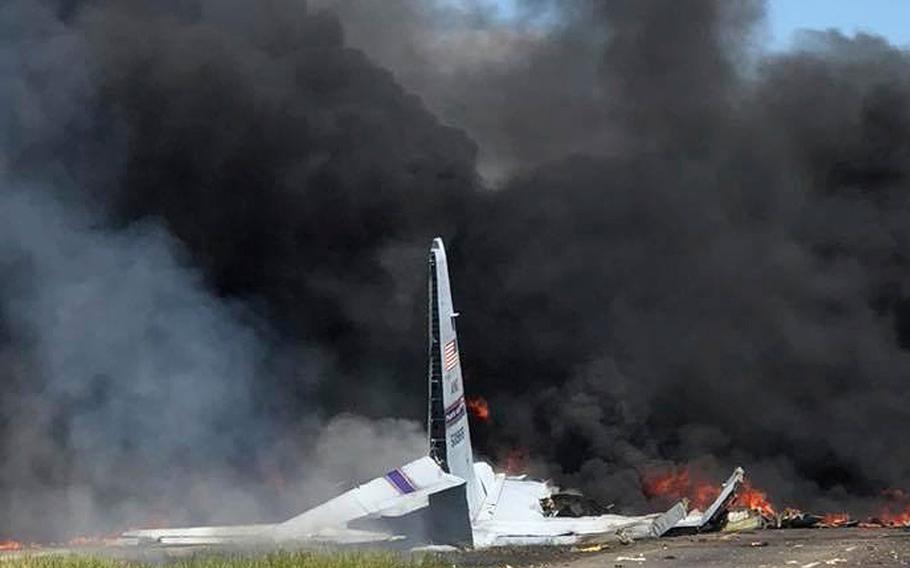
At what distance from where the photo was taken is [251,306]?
4072cm

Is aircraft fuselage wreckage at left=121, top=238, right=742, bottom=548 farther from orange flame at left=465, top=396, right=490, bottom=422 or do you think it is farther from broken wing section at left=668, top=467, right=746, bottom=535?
orange flame at left=465, top=396, right=490, bottom=422

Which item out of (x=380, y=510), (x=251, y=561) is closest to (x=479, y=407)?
(x=380, y=510)

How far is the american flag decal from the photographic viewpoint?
30.4m

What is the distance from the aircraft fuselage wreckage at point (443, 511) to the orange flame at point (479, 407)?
8916mm

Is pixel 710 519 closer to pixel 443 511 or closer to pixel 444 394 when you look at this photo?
pixel 444 394

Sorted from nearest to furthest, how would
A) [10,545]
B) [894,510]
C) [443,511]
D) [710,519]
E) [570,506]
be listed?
[443,511] → [10,545] → [710,519] → [570,506] → [894,510]

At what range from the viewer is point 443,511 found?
2681 centimetres

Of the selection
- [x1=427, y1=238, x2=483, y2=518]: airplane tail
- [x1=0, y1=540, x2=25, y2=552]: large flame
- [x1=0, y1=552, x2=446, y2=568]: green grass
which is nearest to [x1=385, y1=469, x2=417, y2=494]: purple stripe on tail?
[x1=427, y1=238, x2=483, y2=518]: airplane tail

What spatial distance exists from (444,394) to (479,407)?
12675 millimetres

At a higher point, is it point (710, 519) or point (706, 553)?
point (710, 519)

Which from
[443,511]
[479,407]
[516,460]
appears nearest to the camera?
[443,511]

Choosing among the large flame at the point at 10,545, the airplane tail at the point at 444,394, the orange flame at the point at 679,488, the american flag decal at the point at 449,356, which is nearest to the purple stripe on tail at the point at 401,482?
the airplane tail at the point at 444,394

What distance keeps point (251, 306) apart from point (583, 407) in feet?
32.7

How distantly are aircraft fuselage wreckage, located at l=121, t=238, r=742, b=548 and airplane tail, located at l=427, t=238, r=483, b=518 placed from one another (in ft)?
0.07
